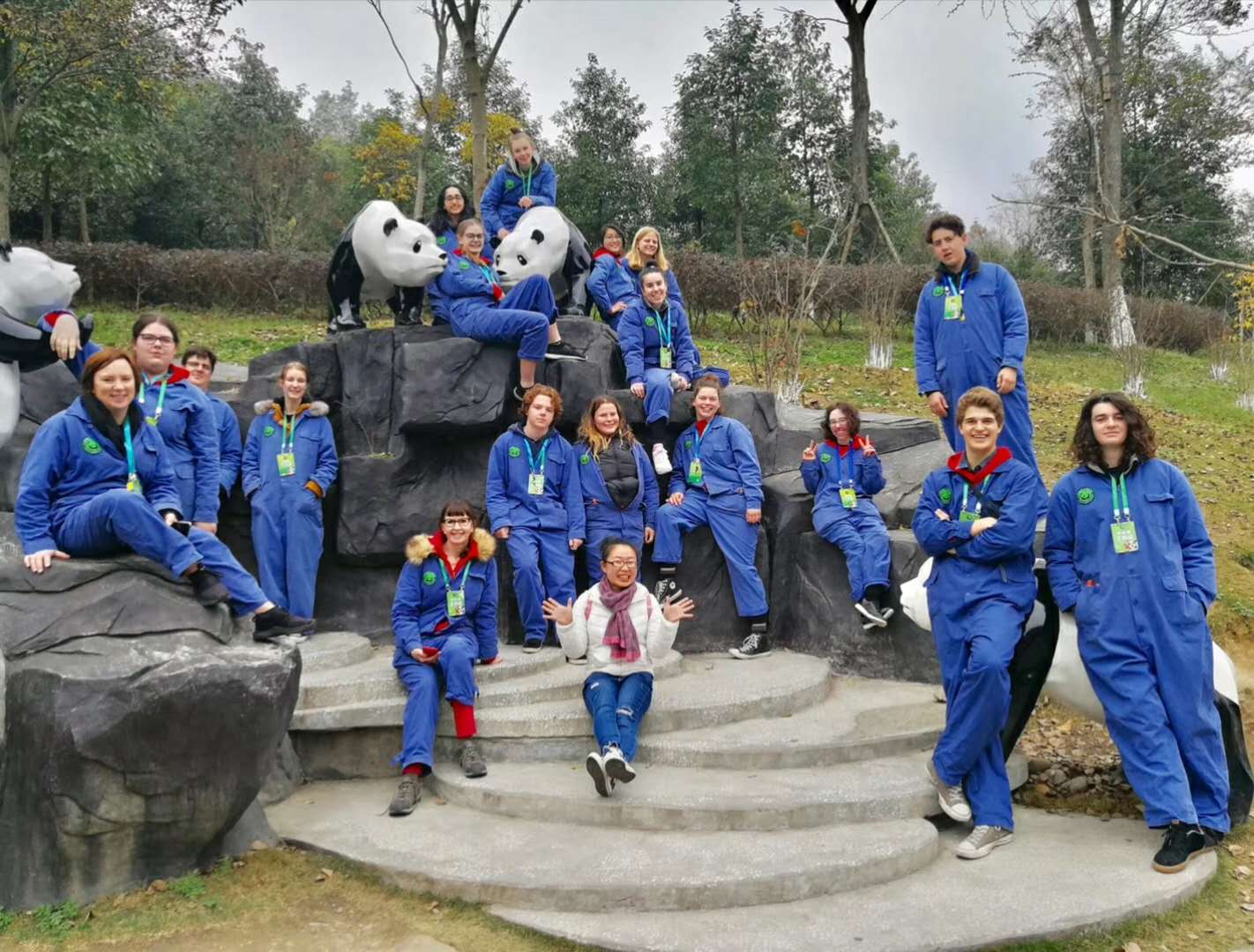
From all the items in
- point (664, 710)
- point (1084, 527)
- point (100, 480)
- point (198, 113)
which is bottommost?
point (664, 710)

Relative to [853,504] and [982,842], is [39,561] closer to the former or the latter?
[982,842]

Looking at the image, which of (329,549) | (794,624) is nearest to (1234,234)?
(794,624)

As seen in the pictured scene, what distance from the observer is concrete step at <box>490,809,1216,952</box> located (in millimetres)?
3281

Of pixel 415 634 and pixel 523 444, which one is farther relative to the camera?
pixel 523 444

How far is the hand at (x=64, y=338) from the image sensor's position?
5133 millimetres

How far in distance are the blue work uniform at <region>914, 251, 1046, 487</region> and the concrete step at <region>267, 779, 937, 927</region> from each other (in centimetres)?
226

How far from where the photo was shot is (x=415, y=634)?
4.52 m

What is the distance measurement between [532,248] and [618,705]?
11.3ft

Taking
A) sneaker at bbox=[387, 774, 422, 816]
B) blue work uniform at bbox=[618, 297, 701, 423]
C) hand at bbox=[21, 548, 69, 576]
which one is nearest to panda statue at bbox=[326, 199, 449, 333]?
blue work uniform at bbox=[618, 297, 701, 423]

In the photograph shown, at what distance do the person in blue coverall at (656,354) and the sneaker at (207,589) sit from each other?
2.75m

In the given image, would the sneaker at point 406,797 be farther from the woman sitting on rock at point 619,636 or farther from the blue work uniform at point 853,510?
the blue work uniform at point 853,510

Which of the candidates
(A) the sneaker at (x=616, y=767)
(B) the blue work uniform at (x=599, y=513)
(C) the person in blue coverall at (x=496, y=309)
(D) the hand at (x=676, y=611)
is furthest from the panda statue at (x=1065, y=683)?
(C) the person in blue coverall at (x=496, y=309)

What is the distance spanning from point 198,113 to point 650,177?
37.1 ft

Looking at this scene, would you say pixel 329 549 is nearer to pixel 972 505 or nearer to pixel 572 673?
pixel 572 673
